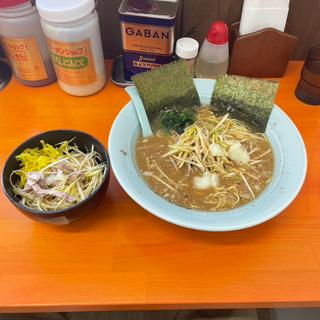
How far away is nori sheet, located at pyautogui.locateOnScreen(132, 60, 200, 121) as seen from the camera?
2.83 ft

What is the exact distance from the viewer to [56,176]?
0.73 m

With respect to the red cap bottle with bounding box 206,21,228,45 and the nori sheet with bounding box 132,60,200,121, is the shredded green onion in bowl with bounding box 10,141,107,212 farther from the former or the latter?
the red cap bottle with bounding box 206,21,228,45

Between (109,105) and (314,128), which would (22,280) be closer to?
(109,105)

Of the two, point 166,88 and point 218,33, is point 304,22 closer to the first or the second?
point 218,33

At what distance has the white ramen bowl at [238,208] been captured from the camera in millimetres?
646

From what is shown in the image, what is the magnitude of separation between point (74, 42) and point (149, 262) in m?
0.58

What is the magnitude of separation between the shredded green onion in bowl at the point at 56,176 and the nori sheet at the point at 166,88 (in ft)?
0.69

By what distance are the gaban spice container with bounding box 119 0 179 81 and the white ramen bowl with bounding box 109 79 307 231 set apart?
0.68ft

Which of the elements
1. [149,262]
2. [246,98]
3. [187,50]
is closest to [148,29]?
[187,50]

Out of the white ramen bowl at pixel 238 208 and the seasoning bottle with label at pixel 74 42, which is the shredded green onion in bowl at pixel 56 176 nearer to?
the white ramen bowl at pixel 238 208

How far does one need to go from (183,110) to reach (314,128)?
0.38 m

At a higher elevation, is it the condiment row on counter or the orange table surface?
the condiment row on counter

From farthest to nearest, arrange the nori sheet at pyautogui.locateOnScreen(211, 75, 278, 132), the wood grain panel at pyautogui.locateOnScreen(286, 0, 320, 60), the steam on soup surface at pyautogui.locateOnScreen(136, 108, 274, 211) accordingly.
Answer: the wood grain panel at pyautogui.locateOnScreen(286, 0, 320, 60)
the nori sheet at pyautogui.locateOnScreen(211, 75, 278, 132)
the steam on soup surface at pyautogui.locateOnScreen(136, 108, 274, 211)

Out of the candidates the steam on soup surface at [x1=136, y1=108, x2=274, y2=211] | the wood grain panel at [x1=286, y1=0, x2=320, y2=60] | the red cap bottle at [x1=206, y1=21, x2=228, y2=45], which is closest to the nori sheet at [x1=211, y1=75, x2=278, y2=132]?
the steam on soup surface at [x1=136, y1=108, x2=274, y2=211]
